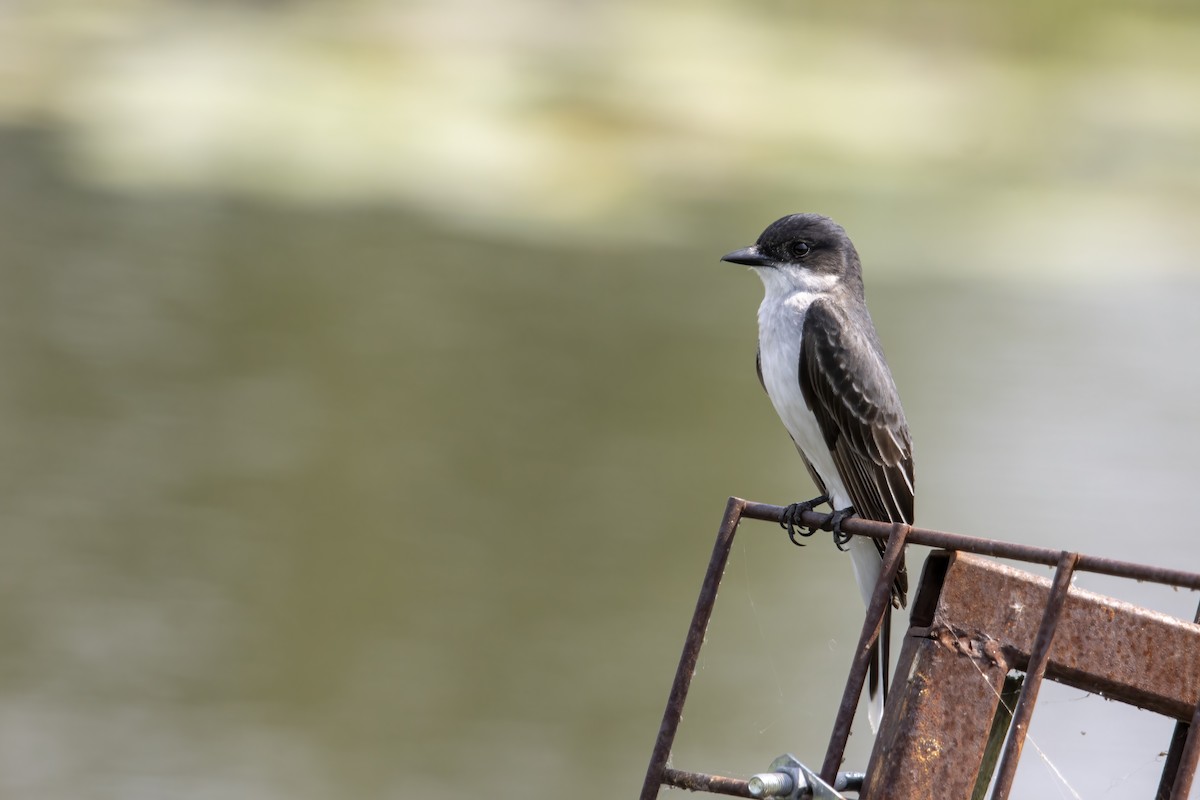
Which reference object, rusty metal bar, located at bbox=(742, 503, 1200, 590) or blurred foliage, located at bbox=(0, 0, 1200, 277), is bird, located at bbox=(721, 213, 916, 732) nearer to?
rusty metal bar, located at bbox=(742, 503, 1200, 590)

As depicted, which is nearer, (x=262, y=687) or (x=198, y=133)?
(x=262, y=687)

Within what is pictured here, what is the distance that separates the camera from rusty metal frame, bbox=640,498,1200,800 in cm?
185

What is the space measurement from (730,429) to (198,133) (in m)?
11.8

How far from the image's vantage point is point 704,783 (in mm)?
2121

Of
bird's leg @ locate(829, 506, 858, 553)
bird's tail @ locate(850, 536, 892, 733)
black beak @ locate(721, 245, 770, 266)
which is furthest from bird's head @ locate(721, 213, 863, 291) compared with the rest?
bird's tail @ locate(850, 536, 892, 733)

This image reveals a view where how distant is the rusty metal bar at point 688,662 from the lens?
2152mm

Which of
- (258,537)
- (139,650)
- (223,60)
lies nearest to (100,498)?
(258,537)

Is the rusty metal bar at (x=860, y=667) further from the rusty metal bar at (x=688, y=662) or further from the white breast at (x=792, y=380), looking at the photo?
the white breast at (x=792, y=380)

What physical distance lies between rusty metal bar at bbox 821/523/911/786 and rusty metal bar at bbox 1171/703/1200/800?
1.27 feet

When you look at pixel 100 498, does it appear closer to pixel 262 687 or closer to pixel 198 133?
pixel 262 687

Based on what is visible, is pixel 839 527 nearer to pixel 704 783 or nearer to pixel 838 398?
pixel 704 783

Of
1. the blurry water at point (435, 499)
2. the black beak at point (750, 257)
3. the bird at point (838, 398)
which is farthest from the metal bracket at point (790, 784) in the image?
the blurry water at point (435, 499)

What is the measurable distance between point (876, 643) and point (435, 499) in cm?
906

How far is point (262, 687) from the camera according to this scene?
884cm
